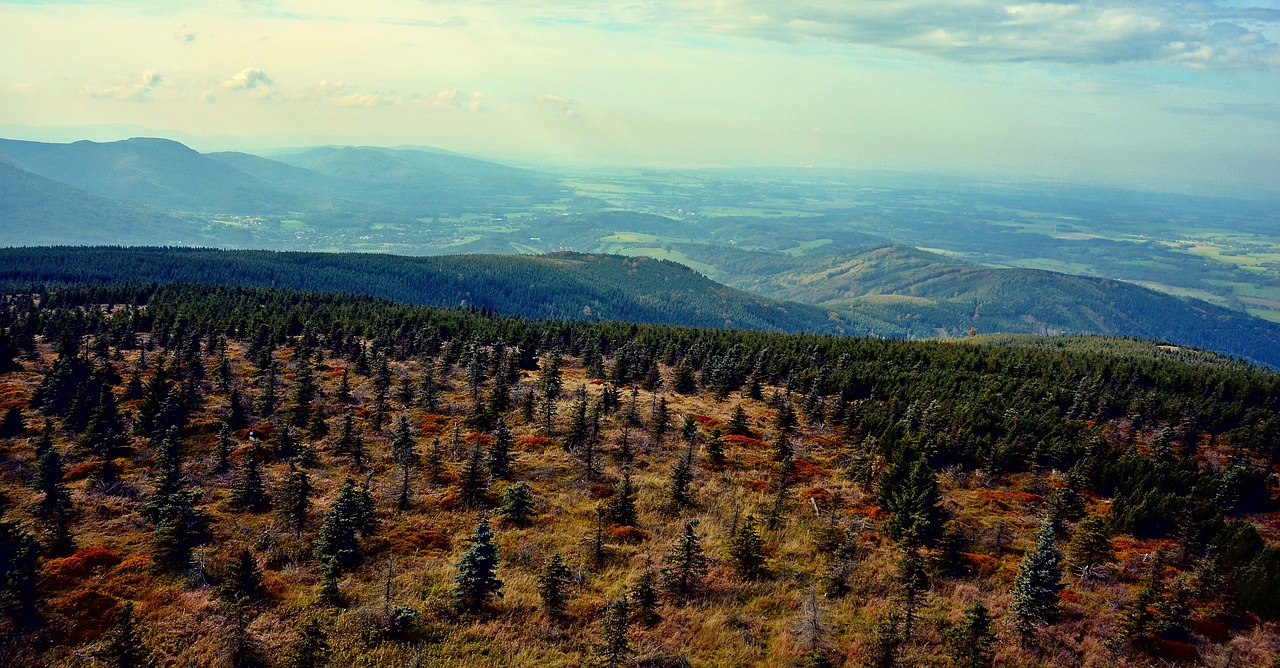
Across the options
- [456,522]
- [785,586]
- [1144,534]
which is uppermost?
[456,522]

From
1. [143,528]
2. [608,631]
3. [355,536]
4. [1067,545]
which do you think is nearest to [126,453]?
[143,528]

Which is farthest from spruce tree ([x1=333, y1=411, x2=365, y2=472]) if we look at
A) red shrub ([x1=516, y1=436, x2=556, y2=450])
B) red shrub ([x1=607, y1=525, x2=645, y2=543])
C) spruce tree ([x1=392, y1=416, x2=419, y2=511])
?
red shrub ([x1=607, y1=525, x2=645, y2=543])

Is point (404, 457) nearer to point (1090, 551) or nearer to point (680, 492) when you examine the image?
point (680, 492)

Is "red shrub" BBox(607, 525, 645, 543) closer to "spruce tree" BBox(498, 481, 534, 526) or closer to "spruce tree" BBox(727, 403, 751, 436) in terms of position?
"spruce tree" BBox(498, 481, 534, 526)

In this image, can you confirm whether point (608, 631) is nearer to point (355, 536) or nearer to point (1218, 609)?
point (355, 536)

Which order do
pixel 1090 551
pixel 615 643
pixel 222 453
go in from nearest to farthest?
pixel 615 643, pixel 1090 551, pixel 222 453

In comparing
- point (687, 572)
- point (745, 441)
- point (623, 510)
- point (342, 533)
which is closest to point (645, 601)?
point (687, 572)

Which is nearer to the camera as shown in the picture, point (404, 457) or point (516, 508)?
point (516, 508)
